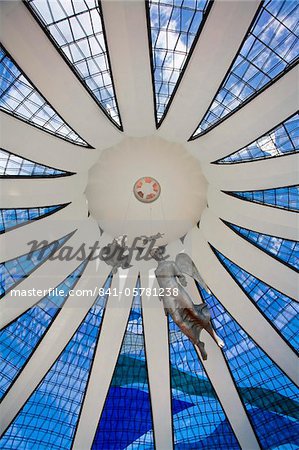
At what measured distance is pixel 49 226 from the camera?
15.3 metres

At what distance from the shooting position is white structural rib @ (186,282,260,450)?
15.5 metres

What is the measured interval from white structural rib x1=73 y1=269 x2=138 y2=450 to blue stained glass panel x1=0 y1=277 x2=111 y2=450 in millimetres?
256

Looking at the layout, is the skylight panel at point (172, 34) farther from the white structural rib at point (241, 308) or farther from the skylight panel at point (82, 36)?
the white structural rib at point (241, 308)

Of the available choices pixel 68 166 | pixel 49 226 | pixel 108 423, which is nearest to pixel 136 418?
pixel 108 423

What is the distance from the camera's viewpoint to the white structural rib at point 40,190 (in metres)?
13.6

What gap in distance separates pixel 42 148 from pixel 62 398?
9.17 metres

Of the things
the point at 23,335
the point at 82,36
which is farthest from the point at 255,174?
the point at 23,335

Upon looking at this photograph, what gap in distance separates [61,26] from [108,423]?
Answer: 44.2 ft

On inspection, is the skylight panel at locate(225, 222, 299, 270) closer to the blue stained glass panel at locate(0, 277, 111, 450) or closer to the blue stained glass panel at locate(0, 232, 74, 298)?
the blue stained glass panel at locate(0, 277, 111, 450)

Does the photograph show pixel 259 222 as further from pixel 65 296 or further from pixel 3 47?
Result: pixel 3 47

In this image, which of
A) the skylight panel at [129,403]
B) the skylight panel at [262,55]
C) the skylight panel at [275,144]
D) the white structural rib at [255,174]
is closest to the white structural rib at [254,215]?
the white structural rib at [255,174]

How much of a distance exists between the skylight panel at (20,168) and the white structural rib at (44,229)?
1.09 metres

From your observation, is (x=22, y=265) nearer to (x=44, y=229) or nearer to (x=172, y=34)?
(x=44, y=229)

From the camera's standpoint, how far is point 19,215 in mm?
14672
